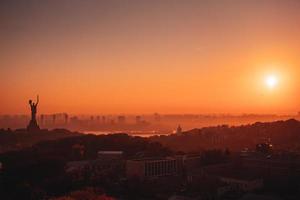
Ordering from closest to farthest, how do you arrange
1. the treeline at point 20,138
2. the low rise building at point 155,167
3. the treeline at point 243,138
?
the low rise building at point 155,167 → the treeline at point 20,138 → the treeline at point 243,138

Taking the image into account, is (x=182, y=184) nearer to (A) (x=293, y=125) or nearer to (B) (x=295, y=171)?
(B) (x=295, y=171)

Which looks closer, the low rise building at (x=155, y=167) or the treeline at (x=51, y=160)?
the treeline at (x=51, y=160)

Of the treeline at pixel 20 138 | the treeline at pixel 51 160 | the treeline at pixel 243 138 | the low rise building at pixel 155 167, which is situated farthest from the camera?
the treeline at pixel 243 138

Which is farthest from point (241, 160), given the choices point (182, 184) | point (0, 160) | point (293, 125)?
point (293, 125)

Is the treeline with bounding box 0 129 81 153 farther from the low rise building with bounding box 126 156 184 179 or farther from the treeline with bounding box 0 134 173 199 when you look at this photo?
the low rise building with bounding box 126 156 184 179

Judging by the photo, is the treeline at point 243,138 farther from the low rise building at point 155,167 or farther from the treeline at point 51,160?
the low rise building at point 155,167

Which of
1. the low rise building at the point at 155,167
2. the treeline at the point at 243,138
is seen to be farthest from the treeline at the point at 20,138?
the low rise building at the point at 155,167

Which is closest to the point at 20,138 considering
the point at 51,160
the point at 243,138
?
the point at 51,160

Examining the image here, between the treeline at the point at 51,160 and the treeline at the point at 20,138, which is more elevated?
the treeline at the point at 20,138

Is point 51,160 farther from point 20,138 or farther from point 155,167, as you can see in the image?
point 20,138

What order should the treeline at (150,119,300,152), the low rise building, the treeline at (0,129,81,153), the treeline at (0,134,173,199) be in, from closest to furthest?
the treeline at (0,134,173,199)
the low rise building
the treeline at (0,129,81,153)
the treeline at (150,119,300,152)

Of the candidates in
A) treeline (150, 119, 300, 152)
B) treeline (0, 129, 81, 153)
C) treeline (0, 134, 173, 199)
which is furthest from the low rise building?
treeline (0, 129, 81, 153)
